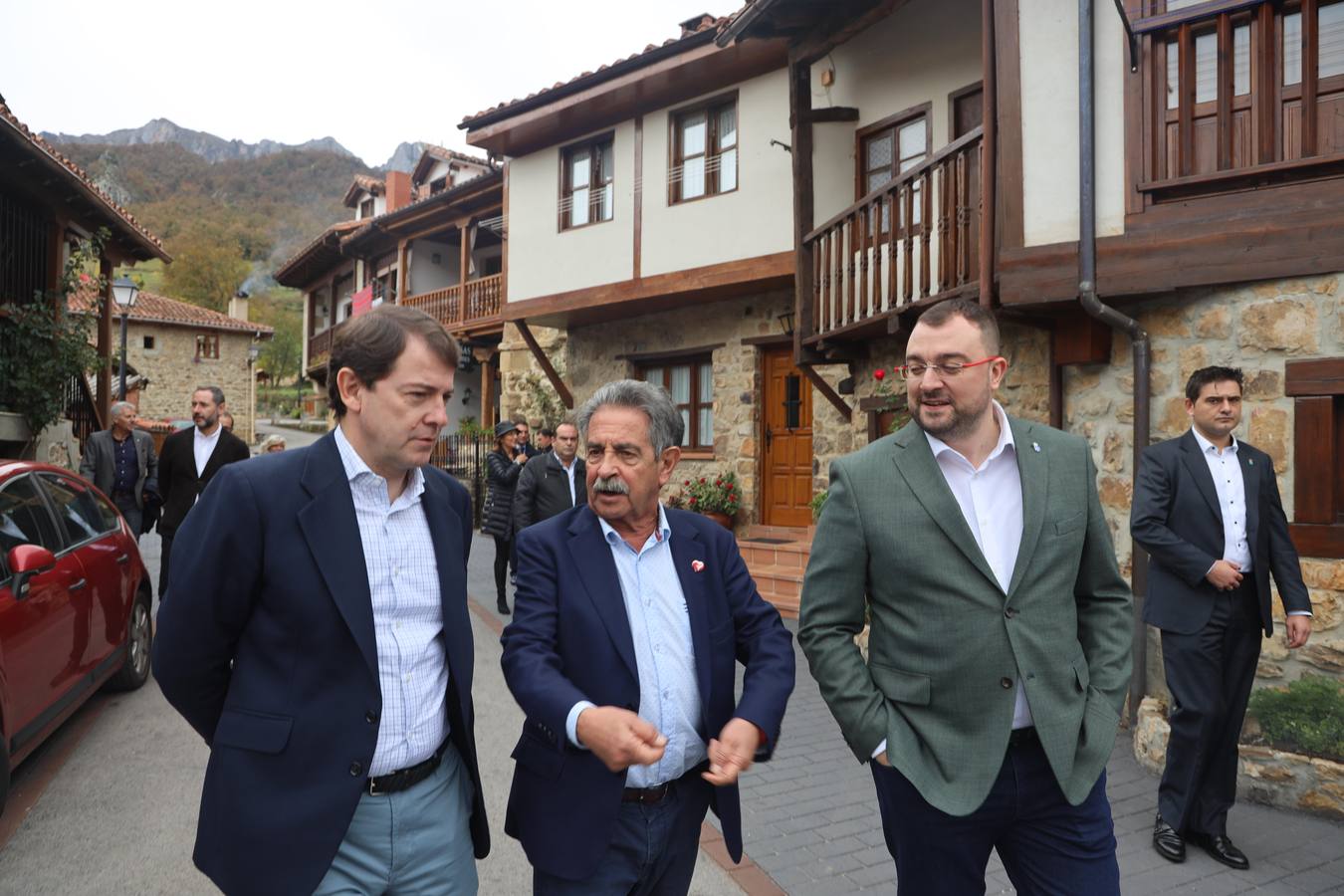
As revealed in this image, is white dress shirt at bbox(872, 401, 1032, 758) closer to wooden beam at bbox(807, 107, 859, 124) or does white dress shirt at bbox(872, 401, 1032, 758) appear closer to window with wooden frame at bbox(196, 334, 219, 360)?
wooden beam at bbox(807, 107, 859, 124)

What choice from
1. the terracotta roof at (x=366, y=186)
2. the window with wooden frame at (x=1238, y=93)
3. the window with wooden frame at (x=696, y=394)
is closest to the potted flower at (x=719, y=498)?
the window with wooden frame at (x=696, y=394)

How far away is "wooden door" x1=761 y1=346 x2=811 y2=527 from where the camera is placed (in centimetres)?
1255

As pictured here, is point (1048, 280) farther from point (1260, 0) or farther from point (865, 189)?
point (865, 189)

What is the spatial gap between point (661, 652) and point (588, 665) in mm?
173

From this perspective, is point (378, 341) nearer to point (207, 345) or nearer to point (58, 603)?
point (58, 603)

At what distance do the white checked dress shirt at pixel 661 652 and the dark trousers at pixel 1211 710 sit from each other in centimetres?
281

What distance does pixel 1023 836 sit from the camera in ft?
7.79

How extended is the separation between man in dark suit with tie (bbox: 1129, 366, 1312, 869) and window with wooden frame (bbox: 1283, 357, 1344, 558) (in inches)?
46.6

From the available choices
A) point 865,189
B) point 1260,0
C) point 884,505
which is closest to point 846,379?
point 865,189

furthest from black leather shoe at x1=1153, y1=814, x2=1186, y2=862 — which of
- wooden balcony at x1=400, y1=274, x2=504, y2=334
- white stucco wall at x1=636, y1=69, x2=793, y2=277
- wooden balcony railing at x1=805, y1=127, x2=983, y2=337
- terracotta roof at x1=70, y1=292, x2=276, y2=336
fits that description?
terracotta roof at x1=70, y1=292, x2=276, y2=336

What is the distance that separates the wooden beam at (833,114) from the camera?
414 inches

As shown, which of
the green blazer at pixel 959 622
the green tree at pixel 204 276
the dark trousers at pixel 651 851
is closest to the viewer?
the dark trousers at pixel 651 851

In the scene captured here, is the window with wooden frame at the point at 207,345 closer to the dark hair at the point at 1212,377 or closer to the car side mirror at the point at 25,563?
the car side mirror at the point at 25,563

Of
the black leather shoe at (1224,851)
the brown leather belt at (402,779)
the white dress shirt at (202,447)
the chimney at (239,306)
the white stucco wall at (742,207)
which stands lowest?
the black leather shoe at (1224,851)
